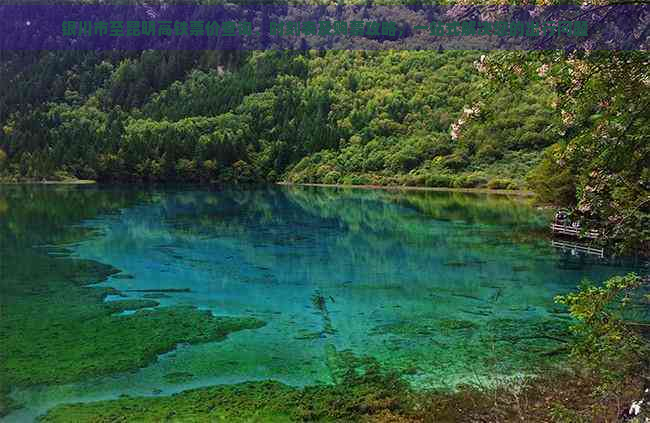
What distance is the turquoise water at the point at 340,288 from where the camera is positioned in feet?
52.7

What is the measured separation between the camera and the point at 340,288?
27000 millimetres

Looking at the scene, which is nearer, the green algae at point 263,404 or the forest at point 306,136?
the green algae at point 263,404

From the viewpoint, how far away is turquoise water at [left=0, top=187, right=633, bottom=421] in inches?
633

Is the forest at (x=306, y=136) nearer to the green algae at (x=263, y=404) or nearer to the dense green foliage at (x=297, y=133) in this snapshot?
the dense green foliage at (x=297, y=133)

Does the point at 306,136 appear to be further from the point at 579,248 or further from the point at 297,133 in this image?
the point at 579,248

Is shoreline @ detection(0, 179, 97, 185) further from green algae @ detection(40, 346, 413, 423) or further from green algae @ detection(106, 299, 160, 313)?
green algae @ detection(40, 346, 413, 423)

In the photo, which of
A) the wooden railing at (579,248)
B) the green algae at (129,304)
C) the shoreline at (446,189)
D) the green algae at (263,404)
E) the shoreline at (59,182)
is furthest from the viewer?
the shoreline at (59,182)

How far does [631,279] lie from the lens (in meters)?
6.51

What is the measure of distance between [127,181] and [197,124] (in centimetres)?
4327

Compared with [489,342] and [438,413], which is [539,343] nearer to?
[489,342]

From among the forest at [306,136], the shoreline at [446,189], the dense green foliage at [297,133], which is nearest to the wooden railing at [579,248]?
the forest at [306,136]

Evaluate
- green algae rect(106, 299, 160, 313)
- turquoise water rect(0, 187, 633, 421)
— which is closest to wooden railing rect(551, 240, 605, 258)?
turquoise water rect(0, 187, 633, 421)

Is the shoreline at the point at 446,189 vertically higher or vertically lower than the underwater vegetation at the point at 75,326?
higher

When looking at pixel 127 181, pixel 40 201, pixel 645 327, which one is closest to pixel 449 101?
pixel 127 181
